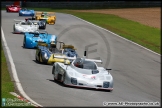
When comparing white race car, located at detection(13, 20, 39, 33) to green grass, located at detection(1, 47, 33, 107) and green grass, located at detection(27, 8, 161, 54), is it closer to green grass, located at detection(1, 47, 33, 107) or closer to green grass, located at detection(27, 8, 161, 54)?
green grass, located at detection(27, 8, 161, 54)

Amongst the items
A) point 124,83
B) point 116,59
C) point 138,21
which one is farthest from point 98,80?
point 138,21

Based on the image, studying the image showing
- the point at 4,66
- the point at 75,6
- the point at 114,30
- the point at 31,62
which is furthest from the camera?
the point at 75,6

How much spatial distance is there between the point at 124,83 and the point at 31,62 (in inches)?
250

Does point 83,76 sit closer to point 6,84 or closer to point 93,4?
point 6,84

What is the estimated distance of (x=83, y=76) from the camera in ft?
65.8

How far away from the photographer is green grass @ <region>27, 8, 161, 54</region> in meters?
39.4

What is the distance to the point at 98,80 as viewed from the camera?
2000 centimetres

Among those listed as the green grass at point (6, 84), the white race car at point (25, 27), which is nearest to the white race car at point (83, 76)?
the green grass at point (6, 84)

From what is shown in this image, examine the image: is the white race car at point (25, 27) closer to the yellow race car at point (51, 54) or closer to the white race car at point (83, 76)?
Answer: the yellow race car at point (51, 54)

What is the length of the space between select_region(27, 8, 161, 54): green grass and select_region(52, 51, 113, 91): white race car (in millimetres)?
14120

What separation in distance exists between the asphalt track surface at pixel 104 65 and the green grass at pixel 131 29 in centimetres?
142

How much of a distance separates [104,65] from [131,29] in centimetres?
2128

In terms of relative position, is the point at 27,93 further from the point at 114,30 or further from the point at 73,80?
the point at 114,30

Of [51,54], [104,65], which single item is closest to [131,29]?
[104,65]
